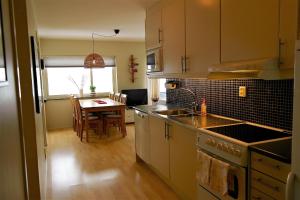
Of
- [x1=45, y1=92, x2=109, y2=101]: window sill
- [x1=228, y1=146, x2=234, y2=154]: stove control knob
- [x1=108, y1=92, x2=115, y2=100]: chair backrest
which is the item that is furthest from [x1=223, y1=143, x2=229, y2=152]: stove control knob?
[x1=45, y1=92, x2=109, y2=101]: window sill

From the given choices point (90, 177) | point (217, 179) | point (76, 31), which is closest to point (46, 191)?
point (90, 177)

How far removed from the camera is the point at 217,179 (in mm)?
1959

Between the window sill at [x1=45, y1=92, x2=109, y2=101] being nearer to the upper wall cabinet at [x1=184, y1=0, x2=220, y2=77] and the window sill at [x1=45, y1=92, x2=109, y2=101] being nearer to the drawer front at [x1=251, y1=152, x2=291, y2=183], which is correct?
the upper wall cabinet at [x1=184, y1=0, x2=220, y2=77]

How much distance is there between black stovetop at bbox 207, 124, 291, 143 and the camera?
188 cm

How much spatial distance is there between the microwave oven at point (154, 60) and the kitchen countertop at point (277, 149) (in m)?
2.03

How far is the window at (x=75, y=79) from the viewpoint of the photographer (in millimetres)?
6498

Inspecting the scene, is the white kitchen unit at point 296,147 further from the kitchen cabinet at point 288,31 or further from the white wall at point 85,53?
the white wall at point 85,53

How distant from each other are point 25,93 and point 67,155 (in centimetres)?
249

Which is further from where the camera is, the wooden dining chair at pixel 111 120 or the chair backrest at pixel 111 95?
the chair backrest at pixel 111 95

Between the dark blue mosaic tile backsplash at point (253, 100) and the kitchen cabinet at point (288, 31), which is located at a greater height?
the kitchen cabinet at point (288, 31)

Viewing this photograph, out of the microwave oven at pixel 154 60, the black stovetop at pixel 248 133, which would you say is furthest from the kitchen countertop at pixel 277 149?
the microwave oven at pixel 154 60

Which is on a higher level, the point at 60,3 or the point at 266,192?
the point at 60,3

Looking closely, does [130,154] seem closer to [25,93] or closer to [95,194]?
[95,194]

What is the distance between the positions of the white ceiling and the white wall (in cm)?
74
